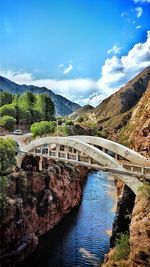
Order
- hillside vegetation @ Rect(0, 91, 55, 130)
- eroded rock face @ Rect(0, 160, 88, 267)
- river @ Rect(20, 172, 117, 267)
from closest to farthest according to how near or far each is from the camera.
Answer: river @ Rect(20, 172, 117, 267)
eroded rock face @ Rect(0, 160, 88, 267)
hillside vegetation @ Rect(0, 91, 55, 130)

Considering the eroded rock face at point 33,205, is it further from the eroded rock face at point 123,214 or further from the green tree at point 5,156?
the eroded rock face at point 123,214

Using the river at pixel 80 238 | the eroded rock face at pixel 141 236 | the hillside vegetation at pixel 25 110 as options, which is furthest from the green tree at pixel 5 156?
the hillside vegetation at pixel 25 110

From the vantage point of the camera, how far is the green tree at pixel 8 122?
88000mm

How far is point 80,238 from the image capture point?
1709 inches

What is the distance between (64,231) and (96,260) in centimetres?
889

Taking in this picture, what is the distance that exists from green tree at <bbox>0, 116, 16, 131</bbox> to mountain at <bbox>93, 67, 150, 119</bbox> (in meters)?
54.6

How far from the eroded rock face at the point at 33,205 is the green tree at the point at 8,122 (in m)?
31.7

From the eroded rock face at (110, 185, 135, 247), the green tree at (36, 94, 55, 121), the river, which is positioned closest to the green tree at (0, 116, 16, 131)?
the green tree at (36, 94, 55, 121)

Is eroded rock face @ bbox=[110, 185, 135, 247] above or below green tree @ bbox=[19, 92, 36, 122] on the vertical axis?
below

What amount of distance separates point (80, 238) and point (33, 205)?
281 inches

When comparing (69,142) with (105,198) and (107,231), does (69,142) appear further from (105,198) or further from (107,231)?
(105,198)

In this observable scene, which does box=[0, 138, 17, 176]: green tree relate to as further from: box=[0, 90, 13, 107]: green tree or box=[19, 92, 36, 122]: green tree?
box=[0, 90, 13, 107]: green tree

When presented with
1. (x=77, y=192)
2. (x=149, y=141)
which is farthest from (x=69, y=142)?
(x=77, y=192)

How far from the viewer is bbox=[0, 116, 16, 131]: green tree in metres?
88.0
